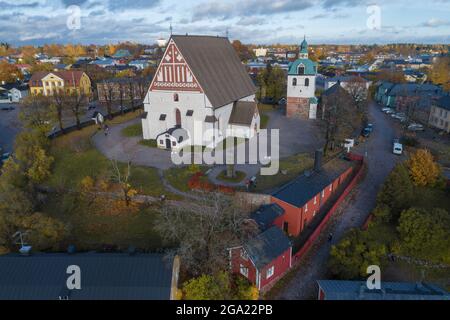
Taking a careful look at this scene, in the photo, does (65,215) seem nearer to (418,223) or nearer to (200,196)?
(200,196)

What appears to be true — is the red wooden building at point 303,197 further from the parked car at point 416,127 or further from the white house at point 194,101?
the parked car at point 416,127

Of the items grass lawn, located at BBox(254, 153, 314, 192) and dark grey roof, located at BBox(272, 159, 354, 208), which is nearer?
dark grey roof, located at BBox(272, 159, 354, 208)

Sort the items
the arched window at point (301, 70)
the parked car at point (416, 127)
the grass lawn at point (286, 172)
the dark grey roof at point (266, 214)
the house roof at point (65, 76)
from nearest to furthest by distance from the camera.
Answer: the dark grey roof at point (266, 214) → the grass lawn at point (286, 172) → the parked car at point (416, 127) → the arched window at point (301, 70) → the house roof at point (65, 76)

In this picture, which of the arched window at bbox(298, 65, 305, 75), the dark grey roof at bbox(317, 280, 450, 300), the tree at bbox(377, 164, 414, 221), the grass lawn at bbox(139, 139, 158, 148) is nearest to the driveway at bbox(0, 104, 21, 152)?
the grass lawn at bbox(139, 139, 158, 148)

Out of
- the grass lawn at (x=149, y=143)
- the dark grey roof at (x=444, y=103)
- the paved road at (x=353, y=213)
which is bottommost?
the paved road at (x=353, y=213)

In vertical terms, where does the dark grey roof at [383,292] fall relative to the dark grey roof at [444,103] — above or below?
below

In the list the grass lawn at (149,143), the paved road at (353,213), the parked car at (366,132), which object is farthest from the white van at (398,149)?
the grass lawn at (149,143)

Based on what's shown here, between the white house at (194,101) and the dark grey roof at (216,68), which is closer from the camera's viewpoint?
the white house at (194,101)

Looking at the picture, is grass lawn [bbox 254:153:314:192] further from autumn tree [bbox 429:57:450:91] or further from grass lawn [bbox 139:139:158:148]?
autumn tree [bbox 429:57:450:91]
